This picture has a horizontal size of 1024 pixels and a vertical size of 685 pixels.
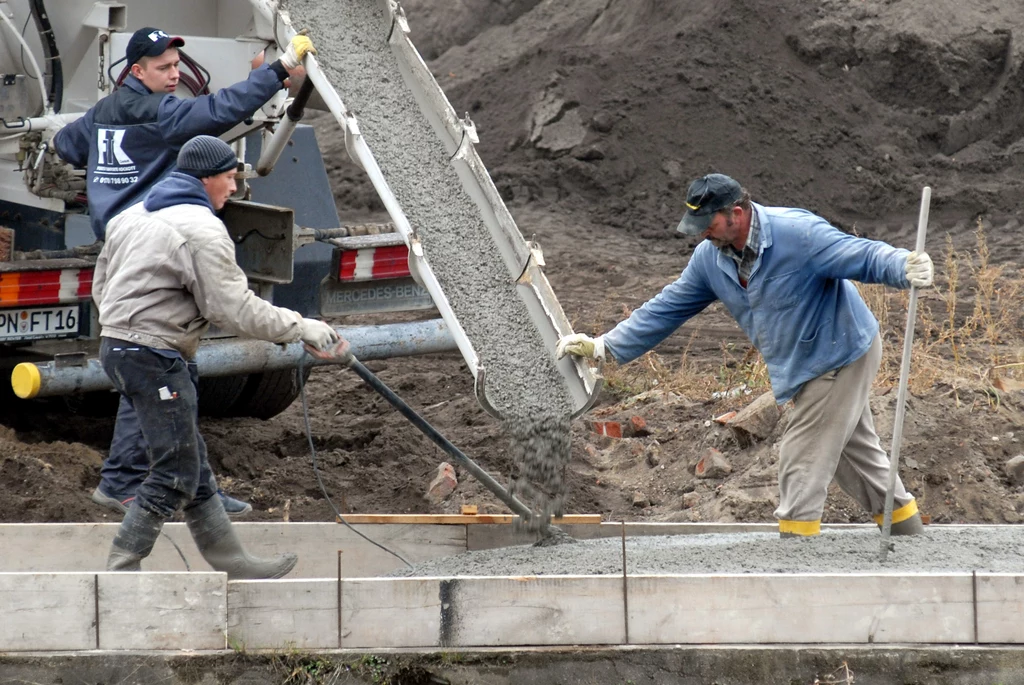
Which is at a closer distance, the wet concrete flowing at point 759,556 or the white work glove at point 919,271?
the white work glove at point 919,271

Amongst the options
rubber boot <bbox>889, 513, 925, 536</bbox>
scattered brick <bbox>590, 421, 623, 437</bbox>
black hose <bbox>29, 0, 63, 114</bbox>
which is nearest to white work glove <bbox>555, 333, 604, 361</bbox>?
rubber boot <bbox>889, 513, 925, 536</bbox>

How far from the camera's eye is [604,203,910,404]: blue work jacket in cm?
484

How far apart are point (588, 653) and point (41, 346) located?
3.54 meters

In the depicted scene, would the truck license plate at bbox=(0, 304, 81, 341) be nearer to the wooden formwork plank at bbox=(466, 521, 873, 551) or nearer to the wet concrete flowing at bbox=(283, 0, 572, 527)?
the wet concrete flowing at bbox=(283, 0, 572, 527)

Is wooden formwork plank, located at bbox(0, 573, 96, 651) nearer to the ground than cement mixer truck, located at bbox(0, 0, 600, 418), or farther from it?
nearer to the ground

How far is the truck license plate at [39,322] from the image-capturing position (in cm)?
637

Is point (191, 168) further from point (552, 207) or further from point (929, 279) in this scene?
point (552, 207)

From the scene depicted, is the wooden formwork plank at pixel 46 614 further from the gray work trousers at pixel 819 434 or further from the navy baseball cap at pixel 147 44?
the navy baseball cap at pixel 147 44

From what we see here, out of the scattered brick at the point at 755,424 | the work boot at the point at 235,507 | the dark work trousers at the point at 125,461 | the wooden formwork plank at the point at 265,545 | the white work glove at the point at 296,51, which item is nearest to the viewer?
the wooden formwork plank at the point at 265,545

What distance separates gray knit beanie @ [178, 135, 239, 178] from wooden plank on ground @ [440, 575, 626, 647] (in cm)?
163

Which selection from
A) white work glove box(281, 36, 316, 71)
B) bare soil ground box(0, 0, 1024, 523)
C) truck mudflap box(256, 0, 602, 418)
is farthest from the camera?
bare soil ground box(0, 0, 1024, 523)

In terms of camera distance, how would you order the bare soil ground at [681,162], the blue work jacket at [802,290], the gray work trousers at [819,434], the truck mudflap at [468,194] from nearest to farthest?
the blue work jacket at [802,290] < the gray work trousers at [819,434] < the truck mudflap at [468,194] < the bare soil ground at [681,162]

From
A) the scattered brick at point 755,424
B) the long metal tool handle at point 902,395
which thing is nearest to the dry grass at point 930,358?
the scattered brick at point 755,424

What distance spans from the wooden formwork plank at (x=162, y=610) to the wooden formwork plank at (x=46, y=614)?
50 mm
